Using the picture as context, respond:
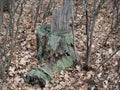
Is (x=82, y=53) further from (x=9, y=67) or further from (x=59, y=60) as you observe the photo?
(x=9, y=67)

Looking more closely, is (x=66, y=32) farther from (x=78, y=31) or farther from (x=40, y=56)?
(x=78, y=31)

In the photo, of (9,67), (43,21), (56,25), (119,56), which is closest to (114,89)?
(119,56)

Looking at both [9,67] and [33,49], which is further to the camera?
[33,49]

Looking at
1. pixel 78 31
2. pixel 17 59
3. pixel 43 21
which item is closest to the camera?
pixel 17 59

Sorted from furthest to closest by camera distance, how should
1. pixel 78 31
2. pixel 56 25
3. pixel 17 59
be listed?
pixel 78 31 → pixel 17 59 → pixel 56 25

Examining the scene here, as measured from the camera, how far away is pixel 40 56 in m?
6.32

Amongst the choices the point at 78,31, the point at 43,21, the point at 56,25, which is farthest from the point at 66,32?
the point at 43,21

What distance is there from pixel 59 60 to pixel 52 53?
0.72ft

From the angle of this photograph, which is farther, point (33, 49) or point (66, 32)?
point (33, 49)

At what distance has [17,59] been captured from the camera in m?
6.50

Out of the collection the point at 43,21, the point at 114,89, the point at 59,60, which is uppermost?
the point at 43,21

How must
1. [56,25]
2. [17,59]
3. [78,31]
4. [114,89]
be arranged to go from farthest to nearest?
1. [78,31]
2. [17,59]
3. [56,25]
4. [114,89]

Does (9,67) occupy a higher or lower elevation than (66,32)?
lower

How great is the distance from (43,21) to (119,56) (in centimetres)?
264
